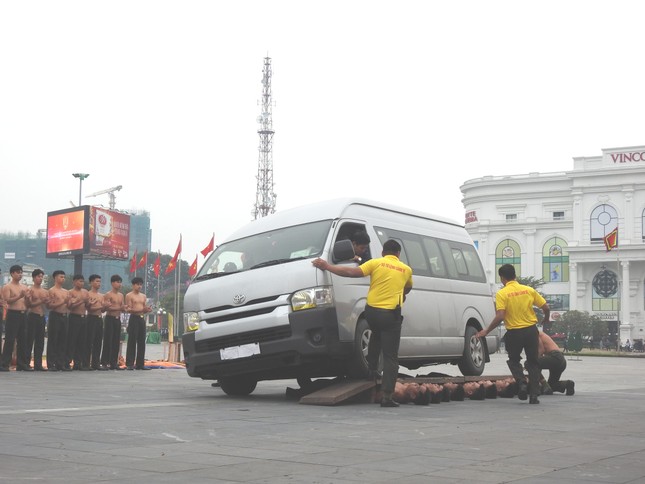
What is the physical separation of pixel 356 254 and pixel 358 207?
0.95 metres

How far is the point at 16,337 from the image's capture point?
56.2 feet

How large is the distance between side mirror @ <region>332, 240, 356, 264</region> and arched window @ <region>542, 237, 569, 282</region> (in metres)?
101

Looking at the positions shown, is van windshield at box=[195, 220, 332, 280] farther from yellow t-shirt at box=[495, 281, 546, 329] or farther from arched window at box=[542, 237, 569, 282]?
arched window at box=[542, 237, 569, 282]

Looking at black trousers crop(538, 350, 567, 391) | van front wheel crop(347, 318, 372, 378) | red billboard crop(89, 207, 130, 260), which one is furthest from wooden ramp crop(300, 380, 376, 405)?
red billboard crop(89, 207, 130, 260)

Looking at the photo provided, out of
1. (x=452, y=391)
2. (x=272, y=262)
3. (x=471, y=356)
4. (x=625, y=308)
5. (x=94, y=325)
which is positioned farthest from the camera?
(x=625, y=308)

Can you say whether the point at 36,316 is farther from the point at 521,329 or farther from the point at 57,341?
the point at 521,329

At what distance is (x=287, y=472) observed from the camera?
18.2 ft

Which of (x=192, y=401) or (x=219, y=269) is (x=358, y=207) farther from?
(x=192, y=401)

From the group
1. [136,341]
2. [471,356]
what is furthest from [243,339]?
[136,341]

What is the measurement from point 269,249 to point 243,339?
1277 millimetres

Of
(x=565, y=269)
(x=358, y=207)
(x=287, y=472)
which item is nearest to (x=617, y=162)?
(x=565, y=269)

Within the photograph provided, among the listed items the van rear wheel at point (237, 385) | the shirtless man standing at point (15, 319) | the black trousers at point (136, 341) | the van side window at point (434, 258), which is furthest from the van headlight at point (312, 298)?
the black trousers at point (136, 341)

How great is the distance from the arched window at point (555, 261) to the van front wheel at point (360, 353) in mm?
100523

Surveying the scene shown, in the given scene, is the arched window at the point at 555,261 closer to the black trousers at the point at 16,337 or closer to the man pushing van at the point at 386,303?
the black trousers at the point at 16,337
